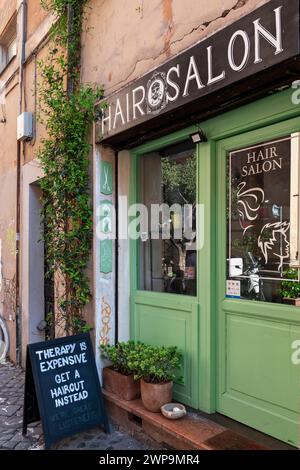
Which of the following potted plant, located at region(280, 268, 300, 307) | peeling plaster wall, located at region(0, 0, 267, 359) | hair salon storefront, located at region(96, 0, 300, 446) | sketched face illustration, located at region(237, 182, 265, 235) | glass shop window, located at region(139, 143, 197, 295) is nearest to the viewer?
hair salon storefront, located at region(96, 0, 300, 446)

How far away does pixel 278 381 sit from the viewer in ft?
9.50

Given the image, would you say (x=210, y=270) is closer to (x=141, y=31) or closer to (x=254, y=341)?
(x=254, y=341)

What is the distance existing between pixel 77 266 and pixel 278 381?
7.30 feet

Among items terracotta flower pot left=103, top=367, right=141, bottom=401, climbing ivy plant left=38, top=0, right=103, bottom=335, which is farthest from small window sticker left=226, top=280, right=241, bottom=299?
climbing ivy plant left=38, top=0, right=103, bottom=335

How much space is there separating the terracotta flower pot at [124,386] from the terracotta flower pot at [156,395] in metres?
0.31

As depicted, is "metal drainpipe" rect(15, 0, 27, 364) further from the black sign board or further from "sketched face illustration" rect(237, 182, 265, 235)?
"sketched face illustration" rect(237, 182, 265, 235)

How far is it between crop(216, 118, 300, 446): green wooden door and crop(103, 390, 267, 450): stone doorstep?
211mm

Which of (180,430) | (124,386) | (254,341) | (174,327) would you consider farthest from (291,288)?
(124,386)

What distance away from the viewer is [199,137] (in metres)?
3.40

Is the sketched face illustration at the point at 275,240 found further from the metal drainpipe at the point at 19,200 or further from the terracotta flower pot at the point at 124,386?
the metal drainpipe at the point at 19,200

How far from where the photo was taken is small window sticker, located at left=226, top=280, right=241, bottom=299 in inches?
127

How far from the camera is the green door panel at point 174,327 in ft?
11.4
